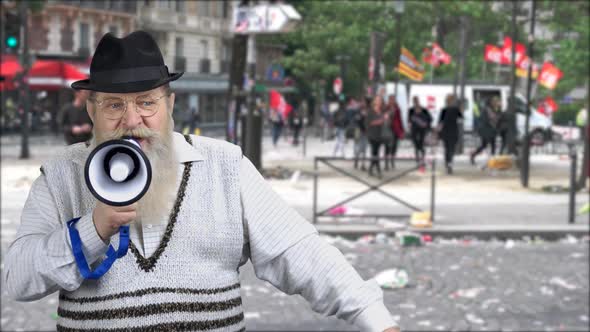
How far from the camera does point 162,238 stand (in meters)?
2.55

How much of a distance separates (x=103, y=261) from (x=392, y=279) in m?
7.52

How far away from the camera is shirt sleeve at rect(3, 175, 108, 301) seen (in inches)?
95.0

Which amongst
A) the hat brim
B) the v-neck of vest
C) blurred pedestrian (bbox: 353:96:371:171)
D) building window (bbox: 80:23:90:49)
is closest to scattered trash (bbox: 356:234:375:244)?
blurred pedestrian (bbox: 353:96:371:171)

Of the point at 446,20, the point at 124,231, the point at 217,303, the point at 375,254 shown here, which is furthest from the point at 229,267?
the point at 446,20

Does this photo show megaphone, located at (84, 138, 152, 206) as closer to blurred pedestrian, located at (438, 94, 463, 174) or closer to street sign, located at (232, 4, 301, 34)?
street sign, located at (232, 4, 301, 34)

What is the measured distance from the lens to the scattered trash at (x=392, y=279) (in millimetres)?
9766

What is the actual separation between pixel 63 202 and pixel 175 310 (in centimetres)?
37

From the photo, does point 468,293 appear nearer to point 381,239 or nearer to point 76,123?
point 381,239

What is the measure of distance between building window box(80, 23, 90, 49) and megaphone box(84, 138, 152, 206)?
52536mm

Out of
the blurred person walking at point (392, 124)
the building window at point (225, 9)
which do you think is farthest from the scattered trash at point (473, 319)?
the building window at point (225, 9)

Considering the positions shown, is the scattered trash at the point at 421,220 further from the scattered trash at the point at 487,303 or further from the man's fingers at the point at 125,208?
the man's fingers at the point at 125,208

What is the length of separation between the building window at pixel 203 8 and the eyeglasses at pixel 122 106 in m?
60.5

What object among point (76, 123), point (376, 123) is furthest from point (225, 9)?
point (76, 123)

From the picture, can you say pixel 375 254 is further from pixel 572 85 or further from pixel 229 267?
pixel 572 85
